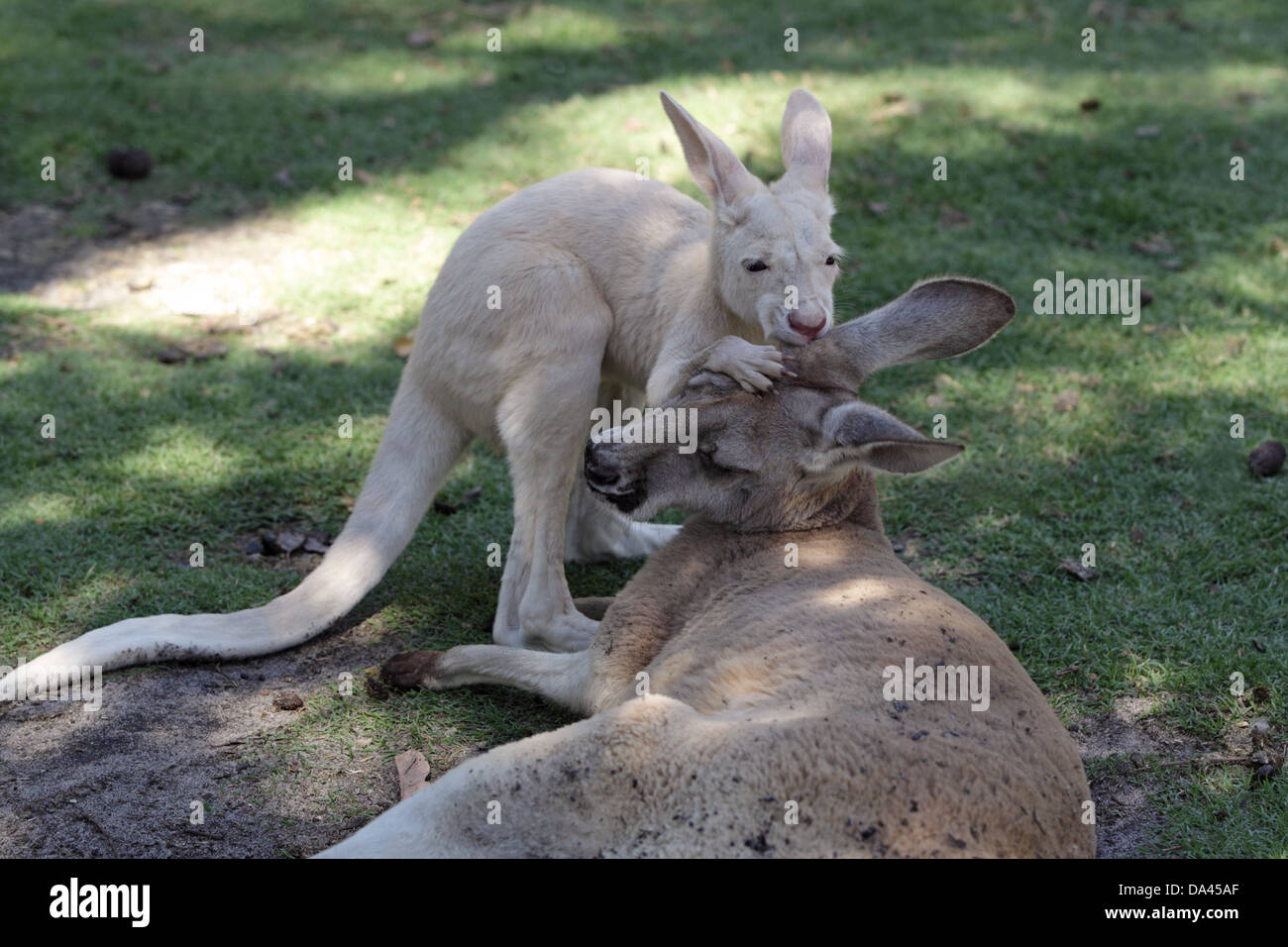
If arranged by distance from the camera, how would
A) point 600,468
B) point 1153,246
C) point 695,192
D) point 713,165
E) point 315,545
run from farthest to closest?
point 695,192, point 1153,246, point 315,545, point 713,165, point 600,468

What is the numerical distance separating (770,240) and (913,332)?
68 cm

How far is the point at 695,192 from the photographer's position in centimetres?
656

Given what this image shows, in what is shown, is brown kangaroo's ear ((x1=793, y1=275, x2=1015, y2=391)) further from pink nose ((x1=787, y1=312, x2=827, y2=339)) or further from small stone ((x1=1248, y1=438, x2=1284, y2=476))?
small stone ((x1=1248, y1=438, x2=1284, y2=476))

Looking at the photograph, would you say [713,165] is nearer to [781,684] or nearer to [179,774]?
[781,684]

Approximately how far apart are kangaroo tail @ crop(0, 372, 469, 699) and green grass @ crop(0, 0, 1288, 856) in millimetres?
289

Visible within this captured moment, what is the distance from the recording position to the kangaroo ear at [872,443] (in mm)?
2816

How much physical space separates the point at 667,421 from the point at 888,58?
225 inches

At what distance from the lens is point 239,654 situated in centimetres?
349

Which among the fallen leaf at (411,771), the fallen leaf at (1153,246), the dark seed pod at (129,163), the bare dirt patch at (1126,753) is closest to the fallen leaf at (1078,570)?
the bare dirt patch at (1126,753)

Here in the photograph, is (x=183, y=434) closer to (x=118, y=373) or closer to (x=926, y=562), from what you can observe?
(x=118, y=373)

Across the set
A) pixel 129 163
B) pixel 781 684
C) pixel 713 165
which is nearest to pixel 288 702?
pixel 781 684

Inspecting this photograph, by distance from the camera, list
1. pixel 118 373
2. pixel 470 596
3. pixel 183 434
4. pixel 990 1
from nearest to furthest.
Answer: pixel 470 596, pixel 183 434, pixel 118 373, pixel 990 1
